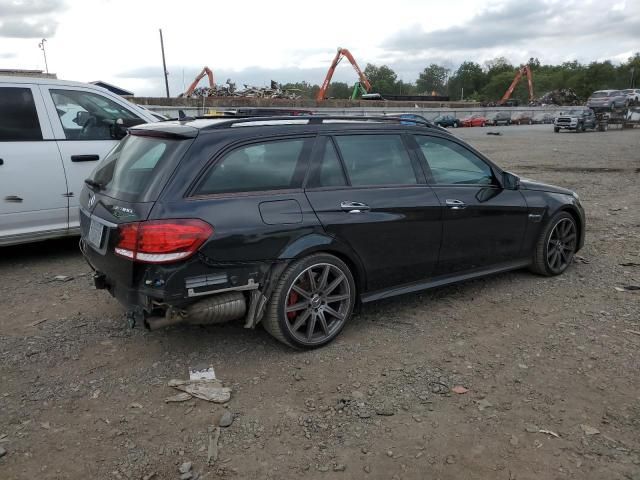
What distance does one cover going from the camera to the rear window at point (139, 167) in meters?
3.39

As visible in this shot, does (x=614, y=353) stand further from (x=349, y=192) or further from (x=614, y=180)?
(x=614, y=180)

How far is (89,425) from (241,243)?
1352 mm

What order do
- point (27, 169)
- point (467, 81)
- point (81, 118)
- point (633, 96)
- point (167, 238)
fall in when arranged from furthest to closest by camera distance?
1. point (467, 81)
2. point (633, 96)
3. point (81, 118)
4. point (27, 169)
5. point (167, 238)

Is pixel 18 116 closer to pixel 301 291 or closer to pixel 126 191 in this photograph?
pixel 126 191

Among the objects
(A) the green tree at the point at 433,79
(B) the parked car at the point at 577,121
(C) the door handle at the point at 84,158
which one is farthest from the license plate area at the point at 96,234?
(A) the green tree at the point at 433,79

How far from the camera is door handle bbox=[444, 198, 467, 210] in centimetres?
440

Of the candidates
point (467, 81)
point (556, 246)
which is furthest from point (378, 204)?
point (467, 81)

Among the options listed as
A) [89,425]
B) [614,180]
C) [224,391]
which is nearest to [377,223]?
[224,391]

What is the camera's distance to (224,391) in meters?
3.33

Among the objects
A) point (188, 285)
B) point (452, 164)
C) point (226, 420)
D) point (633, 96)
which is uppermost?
point (633, 96)

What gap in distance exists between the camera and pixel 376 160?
4.20 metres

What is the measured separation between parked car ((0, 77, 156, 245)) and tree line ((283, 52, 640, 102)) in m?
84.1

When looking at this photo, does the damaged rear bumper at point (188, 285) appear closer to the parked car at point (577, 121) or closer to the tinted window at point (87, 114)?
the tinted window at point (87, 114)

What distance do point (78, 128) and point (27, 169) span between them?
0.72 m
